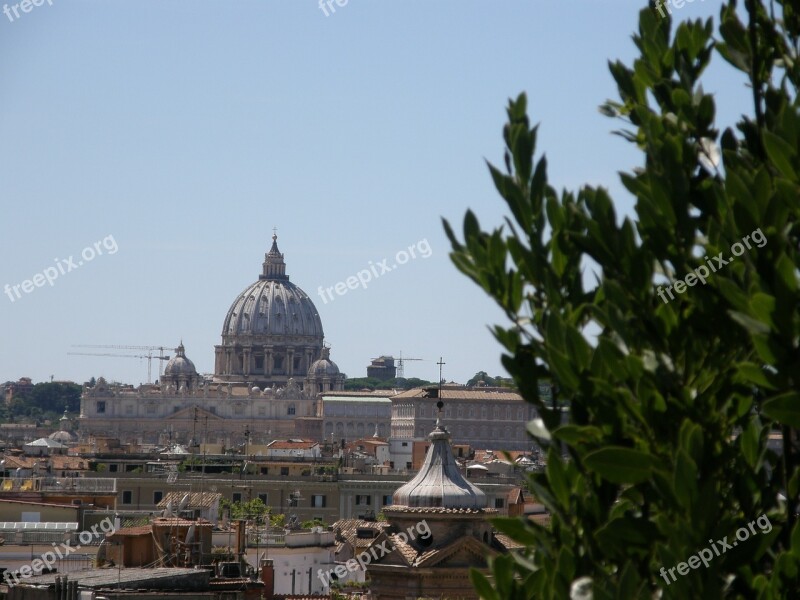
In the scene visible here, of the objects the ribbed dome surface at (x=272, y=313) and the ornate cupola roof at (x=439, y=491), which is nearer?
the ornate cupola roof at (x=439, y=491)

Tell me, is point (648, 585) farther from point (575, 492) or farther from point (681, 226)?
point (681, 226)

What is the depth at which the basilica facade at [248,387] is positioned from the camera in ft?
480

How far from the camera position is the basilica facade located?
14638 centimetres

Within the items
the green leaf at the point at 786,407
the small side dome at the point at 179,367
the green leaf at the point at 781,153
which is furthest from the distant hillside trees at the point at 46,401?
the green leaf at the point at 786,407

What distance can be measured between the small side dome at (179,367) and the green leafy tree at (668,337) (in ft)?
527

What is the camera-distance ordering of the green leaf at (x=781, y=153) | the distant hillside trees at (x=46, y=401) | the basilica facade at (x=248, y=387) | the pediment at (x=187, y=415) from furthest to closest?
the distant hillside trees at (x=46, y=401)
the basilica facade at (x=248, y=387)
the pediment at (x=187, y=415)
the green leaf at (x=781, y=153)

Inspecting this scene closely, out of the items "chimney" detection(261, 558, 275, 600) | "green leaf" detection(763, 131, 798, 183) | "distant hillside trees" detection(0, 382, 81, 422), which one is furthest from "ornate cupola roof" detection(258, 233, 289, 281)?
"green leaf" detection(763, 131, 798, 183)

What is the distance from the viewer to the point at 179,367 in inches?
6555

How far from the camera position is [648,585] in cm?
357

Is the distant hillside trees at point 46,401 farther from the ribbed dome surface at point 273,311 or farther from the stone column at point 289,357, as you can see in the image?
the stone column at point 289,357

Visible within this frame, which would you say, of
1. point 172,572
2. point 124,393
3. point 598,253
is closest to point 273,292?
point 124,393

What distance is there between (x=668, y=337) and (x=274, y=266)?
174613mm

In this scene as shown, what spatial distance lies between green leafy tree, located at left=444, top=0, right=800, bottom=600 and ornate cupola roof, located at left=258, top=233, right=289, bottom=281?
172912mm

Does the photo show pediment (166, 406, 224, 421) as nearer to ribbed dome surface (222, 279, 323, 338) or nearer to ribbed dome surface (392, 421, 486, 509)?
ribbed dome surface (222, 279, 323, 338)
